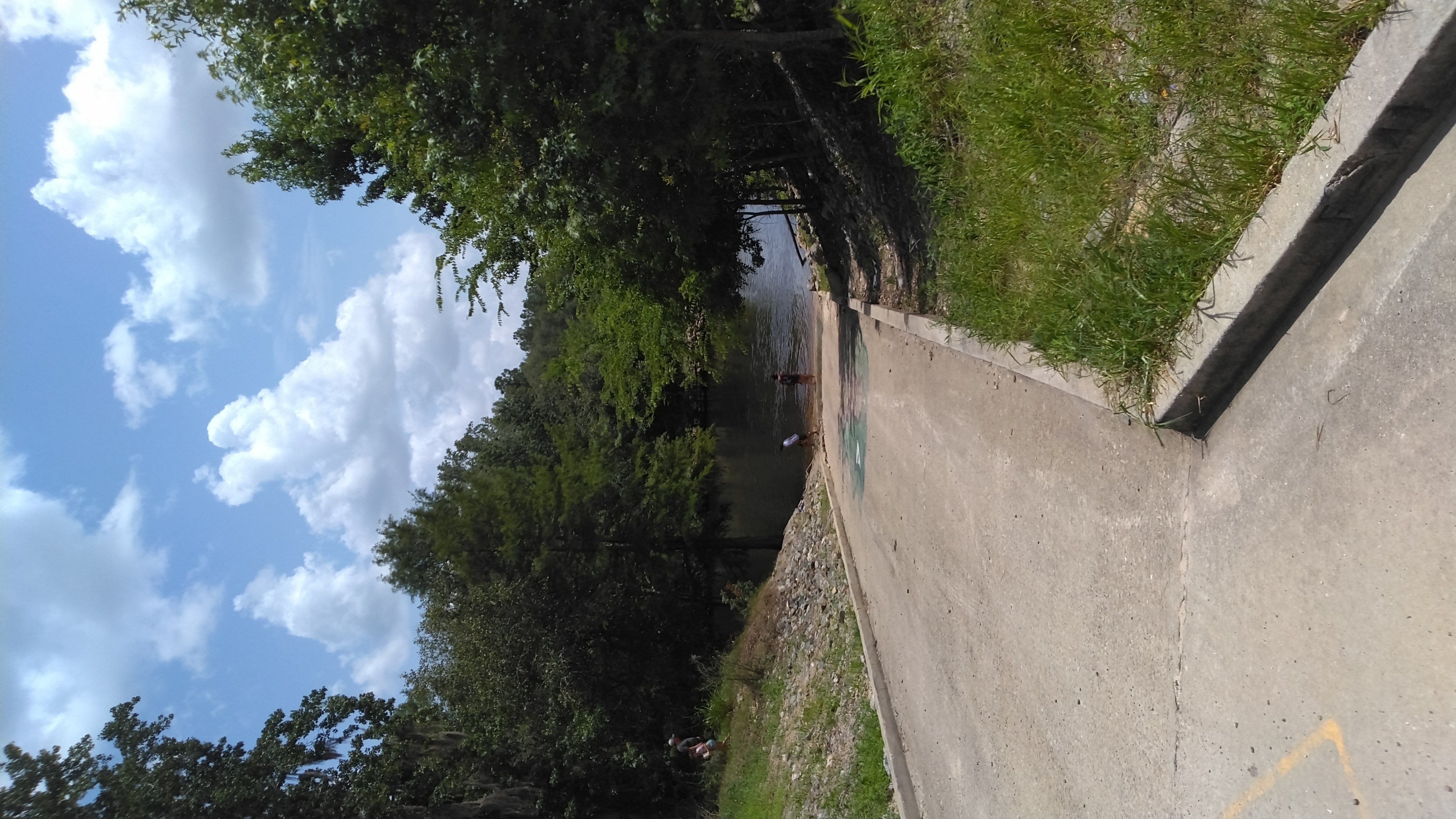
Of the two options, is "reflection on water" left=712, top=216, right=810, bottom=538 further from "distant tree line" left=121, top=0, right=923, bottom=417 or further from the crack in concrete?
the crack in concrete

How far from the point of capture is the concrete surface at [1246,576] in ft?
9.59

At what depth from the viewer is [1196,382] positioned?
3.89 meters

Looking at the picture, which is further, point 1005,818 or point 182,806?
point 182,806

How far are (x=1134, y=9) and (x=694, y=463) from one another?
21369 mm

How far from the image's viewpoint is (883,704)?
32.8ft

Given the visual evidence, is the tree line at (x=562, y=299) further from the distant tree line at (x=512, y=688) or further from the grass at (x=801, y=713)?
the grass at (x=801, y=713)

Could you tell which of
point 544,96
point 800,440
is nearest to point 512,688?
point 800,440

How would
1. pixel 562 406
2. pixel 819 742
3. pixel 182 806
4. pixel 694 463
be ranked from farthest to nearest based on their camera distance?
pixel 562 406 → pixel 694 463 → pixel 182 806 → pixel 819 742

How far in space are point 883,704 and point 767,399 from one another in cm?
1610

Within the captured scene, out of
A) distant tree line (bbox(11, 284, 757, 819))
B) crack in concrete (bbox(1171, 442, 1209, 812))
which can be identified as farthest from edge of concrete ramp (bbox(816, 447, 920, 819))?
distant tree line (bbox(11, 284, 757, 819))

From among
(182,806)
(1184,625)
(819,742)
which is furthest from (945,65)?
(182,806)

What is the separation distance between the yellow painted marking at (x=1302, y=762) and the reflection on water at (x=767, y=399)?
10607mm

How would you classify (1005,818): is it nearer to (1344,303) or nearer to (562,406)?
(1344,303)

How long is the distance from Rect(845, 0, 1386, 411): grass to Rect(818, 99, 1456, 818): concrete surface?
54 cm
